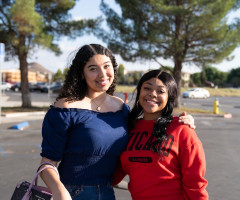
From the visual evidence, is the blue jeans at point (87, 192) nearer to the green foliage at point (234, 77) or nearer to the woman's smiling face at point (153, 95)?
the woman's smiling face at point (153, 95)

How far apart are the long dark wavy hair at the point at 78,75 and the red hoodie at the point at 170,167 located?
48 centimetres

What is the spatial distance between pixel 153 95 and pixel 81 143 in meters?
0.58

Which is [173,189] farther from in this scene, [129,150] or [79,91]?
[79,91]

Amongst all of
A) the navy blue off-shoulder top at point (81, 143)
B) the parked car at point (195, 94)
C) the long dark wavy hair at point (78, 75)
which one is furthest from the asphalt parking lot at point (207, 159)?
the parked car at point (195, 94)

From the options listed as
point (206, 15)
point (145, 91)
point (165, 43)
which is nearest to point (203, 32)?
point (206, 15)

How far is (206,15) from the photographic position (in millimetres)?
14344

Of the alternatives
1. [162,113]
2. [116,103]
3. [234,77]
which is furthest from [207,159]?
[234,77]

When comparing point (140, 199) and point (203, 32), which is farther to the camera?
point (203, 32)

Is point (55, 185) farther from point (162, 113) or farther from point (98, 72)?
point (162, 113)

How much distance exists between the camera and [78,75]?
186 centimetres

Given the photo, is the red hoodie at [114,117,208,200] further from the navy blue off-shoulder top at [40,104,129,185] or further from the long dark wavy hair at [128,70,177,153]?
the navy blue off-shoulder top at [40,104,129,185]

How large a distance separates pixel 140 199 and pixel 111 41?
15.7 m

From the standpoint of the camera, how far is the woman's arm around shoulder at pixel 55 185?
1413mm

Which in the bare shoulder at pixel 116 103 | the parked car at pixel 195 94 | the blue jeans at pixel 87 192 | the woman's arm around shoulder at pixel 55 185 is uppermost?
the bare shoulder at pixel 116 103
